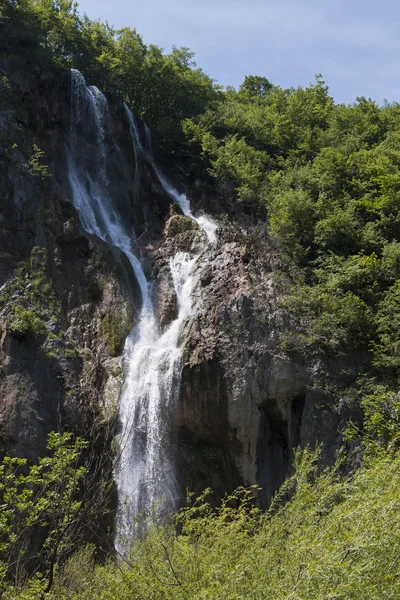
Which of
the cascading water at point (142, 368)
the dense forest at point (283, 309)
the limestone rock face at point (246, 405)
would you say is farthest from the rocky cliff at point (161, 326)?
the dense forest at point (283, 309)

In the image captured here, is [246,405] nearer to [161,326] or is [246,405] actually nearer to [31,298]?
[161,326]

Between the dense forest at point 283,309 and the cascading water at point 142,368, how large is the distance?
125 centimetres

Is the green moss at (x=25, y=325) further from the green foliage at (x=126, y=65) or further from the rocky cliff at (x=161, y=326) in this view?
the green foliage at (x=126, y=65)

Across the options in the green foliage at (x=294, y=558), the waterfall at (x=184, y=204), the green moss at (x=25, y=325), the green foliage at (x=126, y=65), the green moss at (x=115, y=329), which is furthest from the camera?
the green foliage at (x=126, y=65)

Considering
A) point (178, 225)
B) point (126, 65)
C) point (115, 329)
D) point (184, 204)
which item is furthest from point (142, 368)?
point (126, 65)

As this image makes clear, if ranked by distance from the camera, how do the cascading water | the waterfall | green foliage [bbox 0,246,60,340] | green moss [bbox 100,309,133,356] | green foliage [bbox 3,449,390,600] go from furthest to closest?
1. the waterfall
2. green moss [bbox 100,309,133,356]
3. green foliage [bbox 0,246,60,340]
4. the cascading water
5. green foliage [bbox 3,449,390,600]

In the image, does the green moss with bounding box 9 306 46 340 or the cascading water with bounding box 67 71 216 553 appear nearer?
the cascading water with bounding box 67 71 216 553

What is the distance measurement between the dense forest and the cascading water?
125 cm

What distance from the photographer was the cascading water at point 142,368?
17250mm

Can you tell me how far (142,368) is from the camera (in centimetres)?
1928

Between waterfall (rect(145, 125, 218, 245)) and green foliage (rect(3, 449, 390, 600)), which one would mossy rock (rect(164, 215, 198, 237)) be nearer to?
waterfall (rect(145, 125, 218, 245))

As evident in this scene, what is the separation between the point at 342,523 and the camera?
7.33 m

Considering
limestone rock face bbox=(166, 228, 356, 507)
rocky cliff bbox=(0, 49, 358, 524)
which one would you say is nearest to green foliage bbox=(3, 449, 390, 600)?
limestone rock face bbox=(166, 228, 356, 507)

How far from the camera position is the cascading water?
17.2 meters
